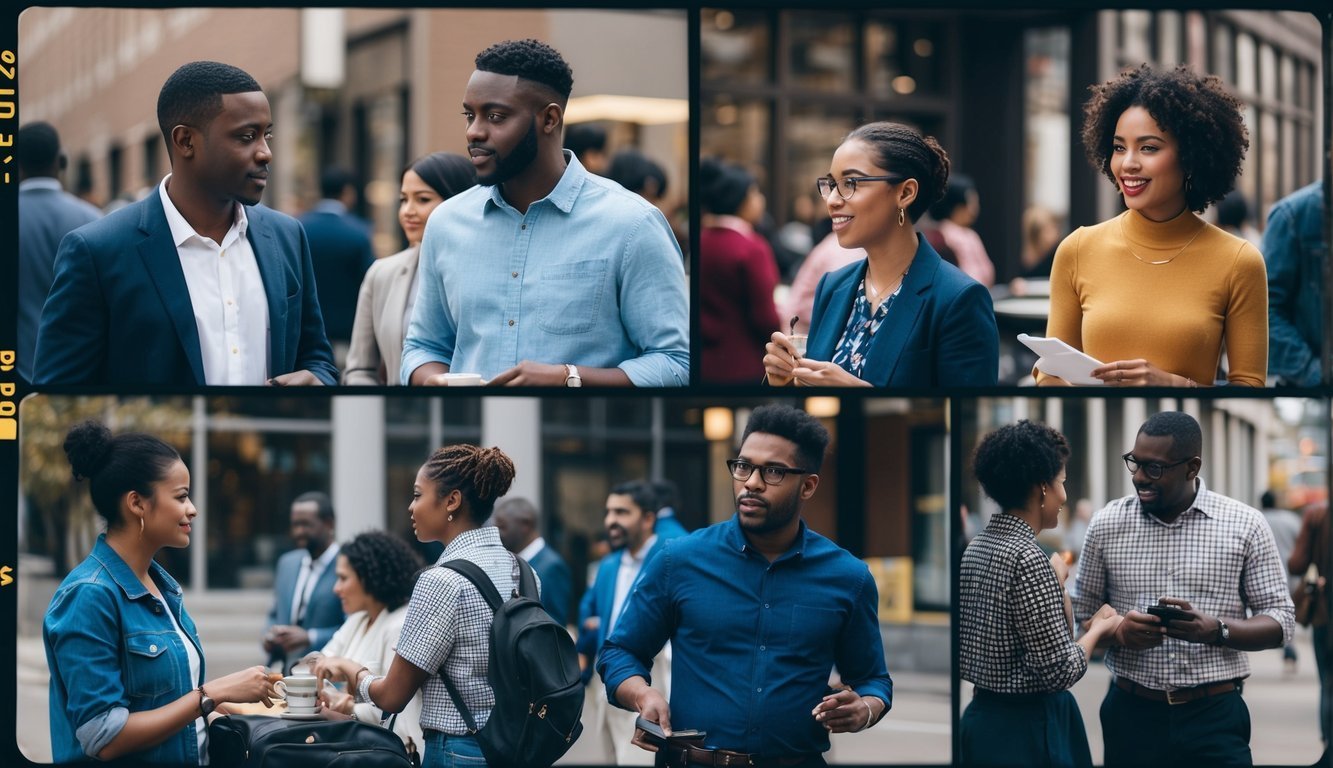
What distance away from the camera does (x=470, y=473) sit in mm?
4328

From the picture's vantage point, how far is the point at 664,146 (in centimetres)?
1412

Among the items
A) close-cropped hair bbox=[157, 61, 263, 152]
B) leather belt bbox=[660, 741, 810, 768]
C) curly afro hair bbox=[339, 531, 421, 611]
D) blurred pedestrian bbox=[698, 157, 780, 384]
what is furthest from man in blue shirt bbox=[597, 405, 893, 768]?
blurred pedestrian bbox=[698, 157, 780, 384]

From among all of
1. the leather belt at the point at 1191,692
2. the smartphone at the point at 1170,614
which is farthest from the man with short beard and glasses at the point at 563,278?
the leather belt at the point at 1191,692

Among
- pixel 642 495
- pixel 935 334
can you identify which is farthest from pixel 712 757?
pixel 642 495

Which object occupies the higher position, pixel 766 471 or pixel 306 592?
pixel 766 471

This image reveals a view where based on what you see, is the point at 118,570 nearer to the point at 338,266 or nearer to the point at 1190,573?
the point at 338,266

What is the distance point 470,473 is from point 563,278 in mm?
538

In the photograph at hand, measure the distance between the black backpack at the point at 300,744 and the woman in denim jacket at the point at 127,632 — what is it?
11 cm

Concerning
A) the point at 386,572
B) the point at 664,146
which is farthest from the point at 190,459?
the point at 386,572

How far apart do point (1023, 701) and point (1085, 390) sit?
0.82 m

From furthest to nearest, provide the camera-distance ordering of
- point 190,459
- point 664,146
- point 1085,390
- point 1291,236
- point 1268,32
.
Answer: point 190,459 → point 1268,32 → point 664,146 → point 1291,236 → point 1085,390

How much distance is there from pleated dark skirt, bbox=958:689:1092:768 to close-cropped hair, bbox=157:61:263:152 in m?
2.40

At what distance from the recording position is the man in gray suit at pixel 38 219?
20.5ft

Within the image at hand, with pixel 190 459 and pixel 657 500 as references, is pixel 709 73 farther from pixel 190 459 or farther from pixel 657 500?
pixel 657 500
